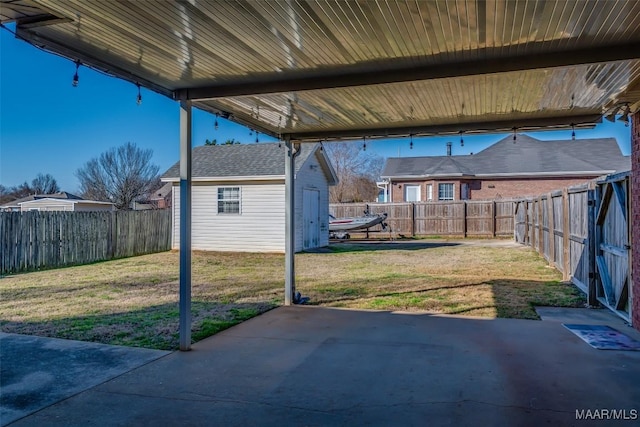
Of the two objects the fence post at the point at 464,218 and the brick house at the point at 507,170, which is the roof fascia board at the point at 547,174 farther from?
the fence post at the point at 464,218

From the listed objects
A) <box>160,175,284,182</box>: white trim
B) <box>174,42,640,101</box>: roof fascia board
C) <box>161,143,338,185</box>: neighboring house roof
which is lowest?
<box>160,175,284,182</box>: white trim

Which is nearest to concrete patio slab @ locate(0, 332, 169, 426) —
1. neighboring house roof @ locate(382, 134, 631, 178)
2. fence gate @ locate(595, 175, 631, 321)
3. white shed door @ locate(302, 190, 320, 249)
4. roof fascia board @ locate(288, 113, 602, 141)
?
roof fascia board @ locate(288, 113, 602, 141)

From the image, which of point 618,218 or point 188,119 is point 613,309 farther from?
point 188,119

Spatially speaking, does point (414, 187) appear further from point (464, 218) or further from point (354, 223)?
point (354, 223)

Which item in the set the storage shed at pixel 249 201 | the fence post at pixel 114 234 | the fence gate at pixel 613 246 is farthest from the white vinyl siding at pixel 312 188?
the fence gate at pixel 613 246

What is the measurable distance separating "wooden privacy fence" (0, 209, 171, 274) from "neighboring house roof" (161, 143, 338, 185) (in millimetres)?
2005

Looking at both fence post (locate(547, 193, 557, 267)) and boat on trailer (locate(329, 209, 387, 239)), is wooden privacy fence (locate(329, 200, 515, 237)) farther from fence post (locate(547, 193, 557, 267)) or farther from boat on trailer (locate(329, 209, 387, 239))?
fence post (locate(547, 193, 557, 267))

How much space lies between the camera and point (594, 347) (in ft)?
16.0

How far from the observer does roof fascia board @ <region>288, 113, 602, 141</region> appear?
20.3 ft

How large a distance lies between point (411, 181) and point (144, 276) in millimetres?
19699

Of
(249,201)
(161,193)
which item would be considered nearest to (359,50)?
(249,201)

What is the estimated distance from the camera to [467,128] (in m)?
6.71

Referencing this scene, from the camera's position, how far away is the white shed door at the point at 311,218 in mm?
16797

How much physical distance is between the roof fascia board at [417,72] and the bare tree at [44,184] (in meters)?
41.8
